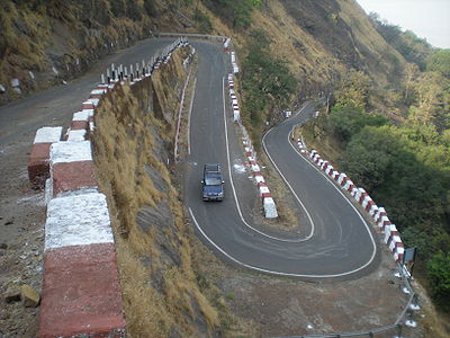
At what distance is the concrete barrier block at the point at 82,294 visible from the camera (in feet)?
12.0

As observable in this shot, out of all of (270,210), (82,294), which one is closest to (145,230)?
(82,294)

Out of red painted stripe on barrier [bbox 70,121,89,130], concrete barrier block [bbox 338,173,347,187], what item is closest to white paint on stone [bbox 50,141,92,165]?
red painted stripe on barrier [bbox 70,121,89,130]

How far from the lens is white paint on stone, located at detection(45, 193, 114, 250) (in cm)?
470

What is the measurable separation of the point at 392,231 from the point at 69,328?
2030cm

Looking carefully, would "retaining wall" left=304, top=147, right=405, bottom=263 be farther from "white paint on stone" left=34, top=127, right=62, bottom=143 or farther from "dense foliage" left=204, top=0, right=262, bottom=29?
"dense foliage" left=204, top=0, right=262, bottom=29

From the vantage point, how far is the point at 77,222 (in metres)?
5.07

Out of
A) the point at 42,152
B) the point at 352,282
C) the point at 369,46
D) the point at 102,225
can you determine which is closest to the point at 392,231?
the point at 352,282

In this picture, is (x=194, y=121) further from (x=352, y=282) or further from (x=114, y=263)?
(x=114, y=263)

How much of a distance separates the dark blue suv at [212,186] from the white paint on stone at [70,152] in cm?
1568

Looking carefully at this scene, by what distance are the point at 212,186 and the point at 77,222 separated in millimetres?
18645

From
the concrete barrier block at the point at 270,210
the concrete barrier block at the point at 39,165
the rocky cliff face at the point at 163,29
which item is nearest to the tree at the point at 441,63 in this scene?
the rocky cliff face at the point at 163,29

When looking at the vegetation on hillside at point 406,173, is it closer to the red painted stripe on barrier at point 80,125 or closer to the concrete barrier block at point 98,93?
the concrete barrier block at point 98,93

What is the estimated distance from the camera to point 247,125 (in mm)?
38062

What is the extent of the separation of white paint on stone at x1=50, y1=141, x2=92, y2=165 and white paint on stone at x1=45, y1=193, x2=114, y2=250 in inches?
60.2
